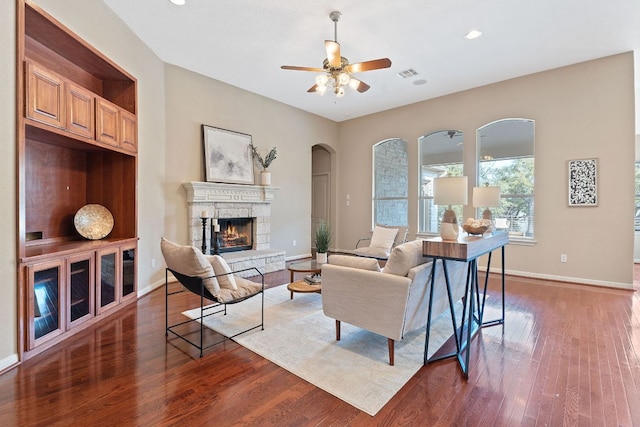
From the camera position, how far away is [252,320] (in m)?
3.28

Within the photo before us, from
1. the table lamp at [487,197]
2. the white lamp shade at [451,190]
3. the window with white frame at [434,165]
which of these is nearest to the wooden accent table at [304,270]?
the white lamp shade at [451,190]

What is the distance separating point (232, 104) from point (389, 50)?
116 inches

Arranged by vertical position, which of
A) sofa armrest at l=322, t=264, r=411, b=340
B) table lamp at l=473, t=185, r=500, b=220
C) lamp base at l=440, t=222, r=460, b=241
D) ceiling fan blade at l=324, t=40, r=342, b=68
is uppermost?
ceiling fan blade at l=324, t=40, r=342, b=68

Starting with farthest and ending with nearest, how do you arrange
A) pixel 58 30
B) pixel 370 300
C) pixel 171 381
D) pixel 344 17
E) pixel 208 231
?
pixel 208 231, pixel 344 17, pixel 58 30, pixel 370 300, pixel 171 381

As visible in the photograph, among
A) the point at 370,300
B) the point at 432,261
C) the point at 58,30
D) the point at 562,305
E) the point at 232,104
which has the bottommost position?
the point at 562,305

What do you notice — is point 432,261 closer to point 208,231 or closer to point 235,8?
point 235,8

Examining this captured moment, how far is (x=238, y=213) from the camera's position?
573 centimetres

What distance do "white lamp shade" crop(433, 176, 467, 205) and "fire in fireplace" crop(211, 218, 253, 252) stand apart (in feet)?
12.9

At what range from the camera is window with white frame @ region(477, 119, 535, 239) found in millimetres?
5359

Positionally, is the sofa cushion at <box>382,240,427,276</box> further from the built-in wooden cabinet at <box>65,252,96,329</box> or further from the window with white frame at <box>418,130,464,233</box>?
the window with white frame at <box>418,130,464,233</box>

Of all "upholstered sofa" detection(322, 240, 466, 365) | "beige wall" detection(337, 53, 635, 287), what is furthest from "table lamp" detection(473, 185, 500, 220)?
"beige wall" detection(337, 53, 635, 287)

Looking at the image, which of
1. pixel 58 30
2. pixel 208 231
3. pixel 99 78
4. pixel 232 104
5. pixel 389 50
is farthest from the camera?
pixel 232 104

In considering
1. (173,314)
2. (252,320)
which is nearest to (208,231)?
(173,314)

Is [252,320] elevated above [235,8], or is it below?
below
